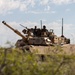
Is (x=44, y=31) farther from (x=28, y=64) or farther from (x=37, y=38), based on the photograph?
(x=28, y=64)

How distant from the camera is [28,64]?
934 cm

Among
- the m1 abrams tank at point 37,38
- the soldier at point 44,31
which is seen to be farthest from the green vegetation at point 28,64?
the soldier at point 44,31

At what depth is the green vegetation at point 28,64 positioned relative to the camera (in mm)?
9141

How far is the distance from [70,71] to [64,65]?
29.5 inches

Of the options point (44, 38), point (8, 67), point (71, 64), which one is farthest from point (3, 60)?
A: point (44, 38)

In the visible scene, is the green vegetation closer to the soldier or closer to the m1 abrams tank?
the m1 abrams tank

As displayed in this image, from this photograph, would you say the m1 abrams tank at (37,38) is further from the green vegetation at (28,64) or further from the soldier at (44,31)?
the green vegetation at (28,64)

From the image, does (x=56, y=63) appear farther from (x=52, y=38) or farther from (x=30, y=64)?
(x=52, y=38)

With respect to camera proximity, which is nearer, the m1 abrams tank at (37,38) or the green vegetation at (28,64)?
the green vegetation at (28,64)

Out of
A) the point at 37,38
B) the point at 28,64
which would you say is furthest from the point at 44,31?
the point at 28,64

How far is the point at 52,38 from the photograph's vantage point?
26.7 m

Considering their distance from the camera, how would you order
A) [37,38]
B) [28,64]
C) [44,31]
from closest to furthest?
[28,64] < [37,38] < [44,31]

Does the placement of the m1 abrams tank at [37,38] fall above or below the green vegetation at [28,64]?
above

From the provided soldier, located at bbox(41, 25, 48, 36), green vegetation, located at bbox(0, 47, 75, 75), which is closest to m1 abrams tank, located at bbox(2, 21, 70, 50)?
soldier, located at bbox(41, 25, 48, 36)
